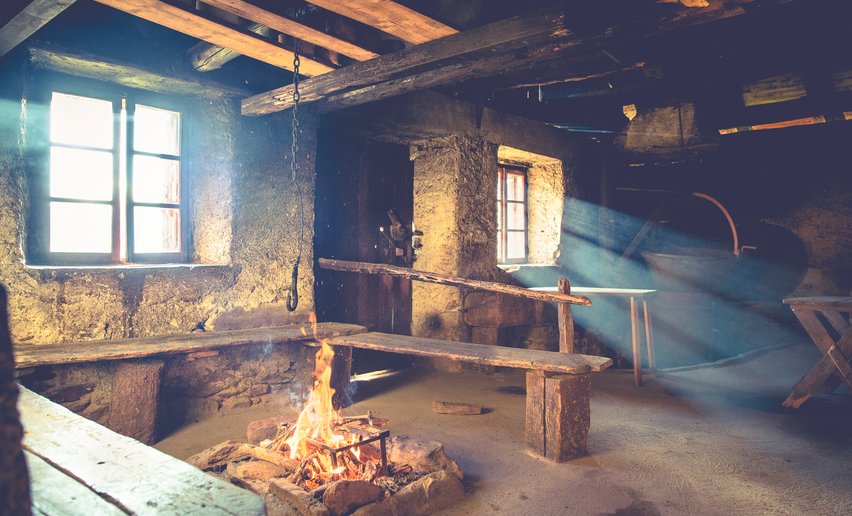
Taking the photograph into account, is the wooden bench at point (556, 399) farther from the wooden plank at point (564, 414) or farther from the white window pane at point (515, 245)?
the white window pane at point (515, 245)

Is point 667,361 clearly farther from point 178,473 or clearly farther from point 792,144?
point 178,473

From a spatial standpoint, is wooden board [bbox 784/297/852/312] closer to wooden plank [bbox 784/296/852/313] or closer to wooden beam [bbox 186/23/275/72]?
wooden plank [bbox 784/296/852/313]

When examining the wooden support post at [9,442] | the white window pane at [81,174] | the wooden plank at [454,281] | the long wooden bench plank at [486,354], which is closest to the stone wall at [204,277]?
the white window pane at [81,174]

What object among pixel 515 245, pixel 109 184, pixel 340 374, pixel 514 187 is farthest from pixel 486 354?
pixel 514 187

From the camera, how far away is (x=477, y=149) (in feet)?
20.7

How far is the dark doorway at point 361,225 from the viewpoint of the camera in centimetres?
553

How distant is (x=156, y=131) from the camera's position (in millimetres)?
4328

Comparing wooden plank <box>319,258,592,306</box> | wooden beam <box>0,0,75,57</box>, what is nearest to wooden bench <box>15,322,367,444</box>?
wooden plank <box>319,258,592,306</box>

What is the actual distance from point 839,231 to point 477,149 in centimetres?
575

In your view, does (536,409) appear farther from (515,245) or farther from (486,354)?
(515,245)

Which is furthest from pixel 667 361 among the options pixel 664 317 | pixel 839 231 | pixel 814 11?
pixel 814 11

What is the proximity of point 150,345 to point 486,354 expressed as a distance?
92.1 inches

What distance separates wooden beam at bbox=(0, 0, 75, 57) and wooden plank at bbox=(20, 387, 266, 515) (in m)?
1.95

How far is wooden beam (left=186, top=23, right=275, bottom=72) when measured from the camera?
386 cm
